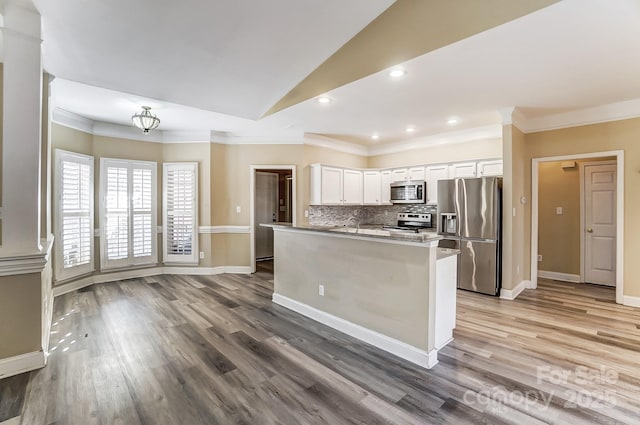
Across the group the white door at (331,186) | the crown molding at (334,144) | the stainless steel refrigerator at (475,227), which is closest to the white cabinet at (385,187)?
Result: the crown molding at (334,144)

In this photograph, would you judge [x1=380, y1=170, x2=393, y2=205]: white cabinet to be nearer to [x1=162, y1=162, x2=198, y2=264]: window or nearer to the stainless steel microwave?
the stainless steel microwave

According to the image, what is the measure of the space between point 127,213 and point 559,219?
7.90 metres

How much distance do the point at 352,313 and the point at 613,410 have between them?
1.97 m

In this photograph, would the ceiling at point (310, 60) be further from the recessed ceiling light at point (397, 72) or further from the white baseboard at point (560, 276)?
the white baseboard at point (560, 276)

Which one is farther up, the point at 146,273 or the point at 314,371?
the point at 146,273

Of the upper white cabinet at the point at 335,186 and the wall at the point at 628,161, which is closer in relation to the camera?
the wall at the point at 628,161

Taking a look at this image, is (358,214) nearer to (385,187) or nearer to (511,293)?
(385,187)

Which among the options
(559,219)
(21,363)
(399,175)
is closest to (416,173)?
(399,175)

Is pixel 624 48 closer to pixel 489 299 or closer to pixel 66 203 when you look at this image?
pixel 489 299

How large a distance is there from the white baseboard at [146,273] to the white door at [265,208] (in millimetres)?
1469

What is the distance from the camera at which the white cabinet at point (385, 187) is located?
6272 millimetres

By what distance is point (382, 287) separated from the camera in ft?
9.05

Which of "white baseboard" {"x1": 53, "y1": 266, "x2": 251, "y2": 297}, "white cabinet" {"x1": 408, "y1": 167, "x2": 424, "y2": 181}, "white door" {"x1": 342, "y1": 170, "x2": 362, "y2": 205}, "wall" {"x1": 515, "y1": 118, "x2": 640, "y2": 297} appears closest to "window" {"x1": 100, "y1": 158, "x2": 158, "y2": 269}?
"white baseboard" {"x1": 53, "y1": 266, "x2": 251, "y2": 297}

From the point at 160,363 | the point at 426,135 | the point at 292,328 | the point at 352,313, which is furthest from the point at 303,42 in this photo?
the point at 426,135
